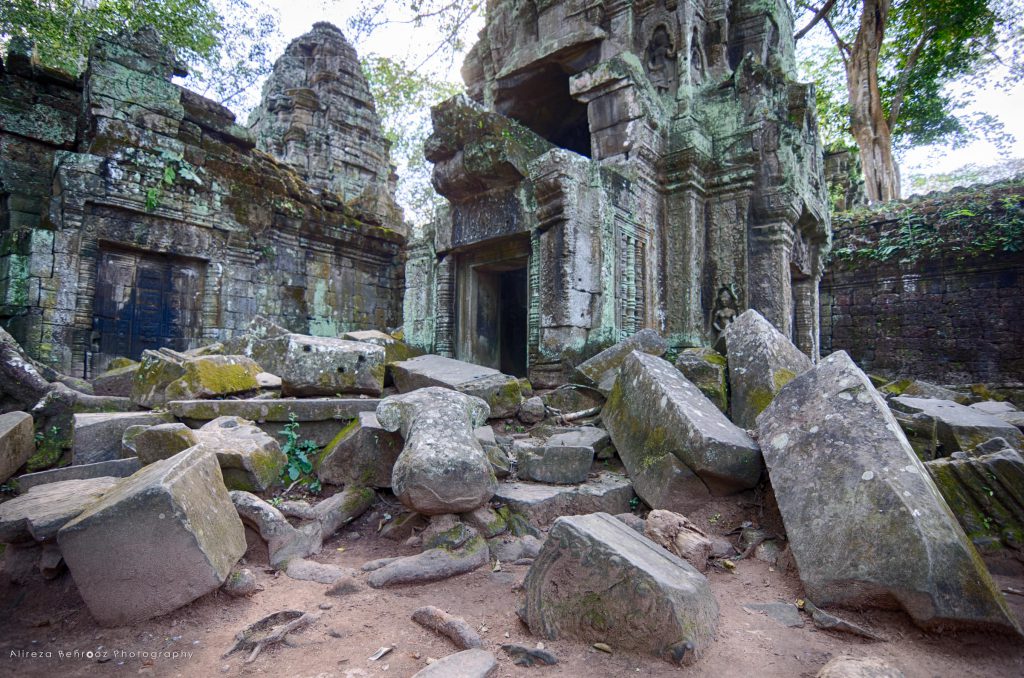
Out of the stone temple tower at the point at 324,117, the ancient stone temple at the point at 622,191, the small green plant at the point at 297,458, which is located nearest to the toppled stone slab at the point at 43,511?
the small green plant at the point at 297,458

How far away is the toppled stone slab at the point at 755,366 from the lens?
362cm

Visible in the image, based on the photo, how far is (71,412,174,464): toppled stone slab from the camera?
3.33 metres

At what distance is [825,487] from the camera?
2221 mm

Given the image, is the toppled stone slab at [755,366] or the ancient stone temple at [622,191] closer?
the toppled stone slab at [755,366]

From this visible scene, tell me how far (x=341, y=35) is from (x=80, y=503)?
44.7ft

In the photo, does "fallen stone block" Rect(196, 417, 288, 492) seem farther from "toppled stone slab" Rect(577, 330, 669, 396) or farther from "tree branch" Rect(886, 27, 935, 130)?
"tree branch" Rect(886, 27, 935, 130)

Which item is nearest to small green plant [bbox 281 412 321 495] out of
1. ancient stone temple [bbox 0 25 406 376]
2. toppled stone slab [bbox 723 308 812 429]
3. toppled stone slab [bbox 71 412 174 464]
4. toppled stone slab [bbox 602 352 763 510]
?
toppled stone slab [bbox 71 412 174 464]

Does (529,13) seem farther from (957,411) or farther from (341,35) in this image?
(957,411)

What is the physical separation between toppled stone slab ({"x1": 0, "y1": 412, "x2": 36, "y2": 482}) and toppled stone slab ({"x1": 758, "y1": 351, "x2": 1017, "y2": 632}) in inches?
170

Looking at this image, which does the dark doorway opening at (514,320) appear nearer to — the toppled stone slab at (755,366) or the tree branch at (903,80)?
the toppled stone slab at (755,366)

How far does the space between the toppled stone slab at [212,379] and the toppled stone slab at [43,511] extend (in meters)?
1.08

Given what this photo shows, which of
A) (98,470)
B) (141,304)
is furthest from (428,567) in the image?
(141,304)

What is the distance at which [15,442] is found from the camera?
330cm

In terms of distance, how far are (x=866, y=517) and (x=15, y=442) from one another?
465 centimetres
